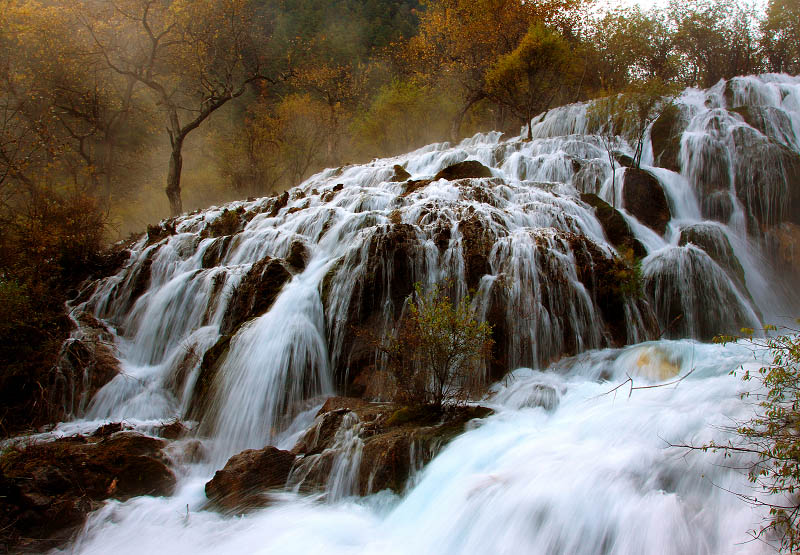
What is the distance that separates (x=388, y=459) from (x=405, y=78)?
3222 cm

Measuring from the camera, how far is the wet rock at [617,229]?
1005 cm

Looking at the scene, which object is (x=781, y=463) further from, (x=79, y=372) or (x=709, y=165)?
(x=709, y=165)

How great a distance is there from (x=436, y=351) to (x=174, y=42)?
22.8 metres

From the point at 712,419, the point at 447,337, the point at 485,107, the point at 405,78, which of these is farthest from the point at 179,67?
the point at 712,419

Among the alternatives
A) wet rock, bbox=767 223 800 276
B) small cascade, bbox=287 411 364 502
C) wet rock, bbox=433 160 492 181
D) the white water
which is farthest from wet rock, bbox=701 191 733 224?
small cascade, bbox=287 411 364 502

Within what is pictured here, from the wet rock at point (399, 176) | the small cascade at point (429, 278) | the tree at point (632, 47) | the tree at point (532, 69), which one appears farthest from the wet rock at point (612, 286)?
the tree at point (632, 47)

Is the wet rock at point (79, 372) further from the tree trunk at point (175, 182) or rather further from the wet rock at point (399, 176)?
the tree trunk at point (175, 182)

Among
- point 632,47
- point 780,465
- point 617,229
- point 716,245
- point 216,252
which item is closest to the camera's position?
point 780,465

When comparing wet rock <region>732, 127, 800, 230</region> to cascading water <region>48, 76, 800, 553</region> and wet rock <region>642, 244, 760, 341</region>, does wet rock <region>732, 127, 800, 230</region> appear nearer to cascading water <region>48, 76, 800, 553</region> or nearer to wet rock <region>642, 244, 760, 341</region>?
cascading water <region>48, 76, 800, 553</region>

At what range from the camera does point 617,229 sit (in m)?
10.7

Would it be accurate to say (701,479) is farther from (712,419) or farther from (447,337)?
(447,337)

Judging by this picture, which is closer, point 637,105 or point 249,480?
point 249,480

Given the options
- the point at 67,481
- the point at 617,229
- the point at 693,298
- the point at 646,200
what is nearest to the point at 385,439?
the point at 67,481

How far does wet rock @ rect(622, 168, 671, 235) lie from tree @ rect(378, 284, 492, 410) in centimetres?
794
